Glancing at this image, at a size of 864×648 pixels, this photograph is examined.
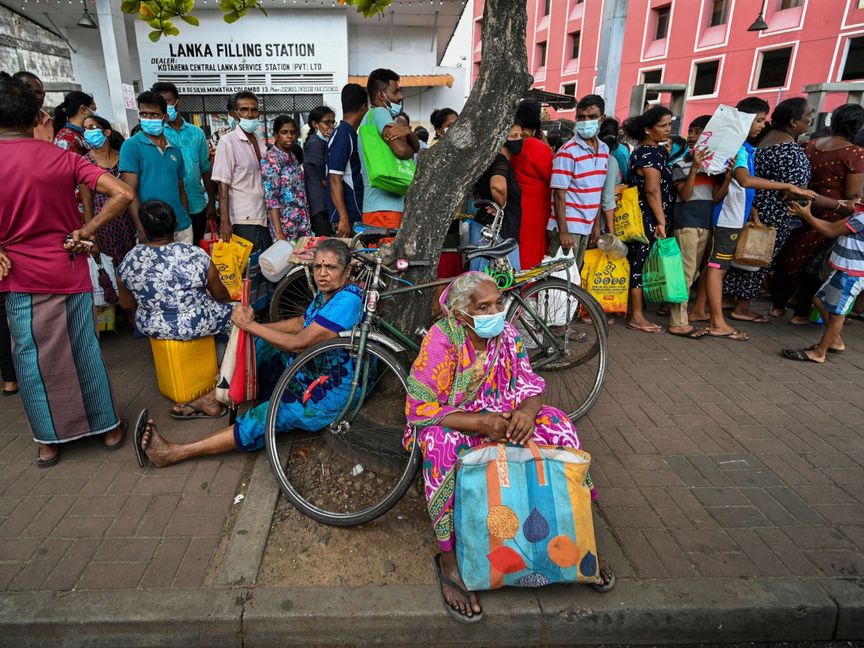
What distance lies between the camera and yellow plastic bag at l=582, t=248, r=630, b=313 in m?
5.14

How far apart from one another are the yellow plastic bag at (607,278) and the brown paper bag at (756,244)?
3.47ft

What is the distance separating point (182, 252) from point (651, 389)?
350cm

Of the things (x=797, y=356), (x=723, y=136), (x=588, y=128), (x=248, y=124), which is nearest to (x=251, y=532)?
(x=248, y=124)

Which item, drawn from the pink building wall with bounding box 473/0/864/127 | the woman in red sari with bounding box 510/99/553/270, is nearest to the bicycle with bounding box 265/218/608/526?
the woman in red sari with bounding box 510/99/553/270

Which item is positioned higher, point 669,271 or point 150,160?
point 150,160

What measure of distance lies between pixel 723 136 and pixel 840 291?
5.26 ft

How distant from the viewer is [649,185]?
4957mm

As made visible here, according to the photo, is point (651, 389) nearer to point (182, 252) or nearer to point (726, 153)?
point (726, 153)

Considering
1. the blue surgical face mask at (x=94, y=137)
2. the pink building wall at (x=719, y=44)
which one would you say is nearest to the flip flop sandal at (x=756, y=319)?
the blue surgical face mask at (x=94, y=137)

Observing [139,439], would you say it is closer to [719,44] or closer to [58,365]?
[58,365]

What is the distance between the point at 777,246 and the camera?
5379mm

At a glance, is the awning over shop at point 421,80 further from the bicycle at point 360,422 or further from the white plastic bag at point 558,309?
the bicycle at point 360,422

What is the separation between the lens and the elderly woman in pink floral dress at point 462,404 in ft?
7.45

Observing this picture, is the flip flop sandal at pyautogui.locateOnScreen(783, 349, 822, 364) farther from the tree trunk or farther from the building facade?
the building facade
